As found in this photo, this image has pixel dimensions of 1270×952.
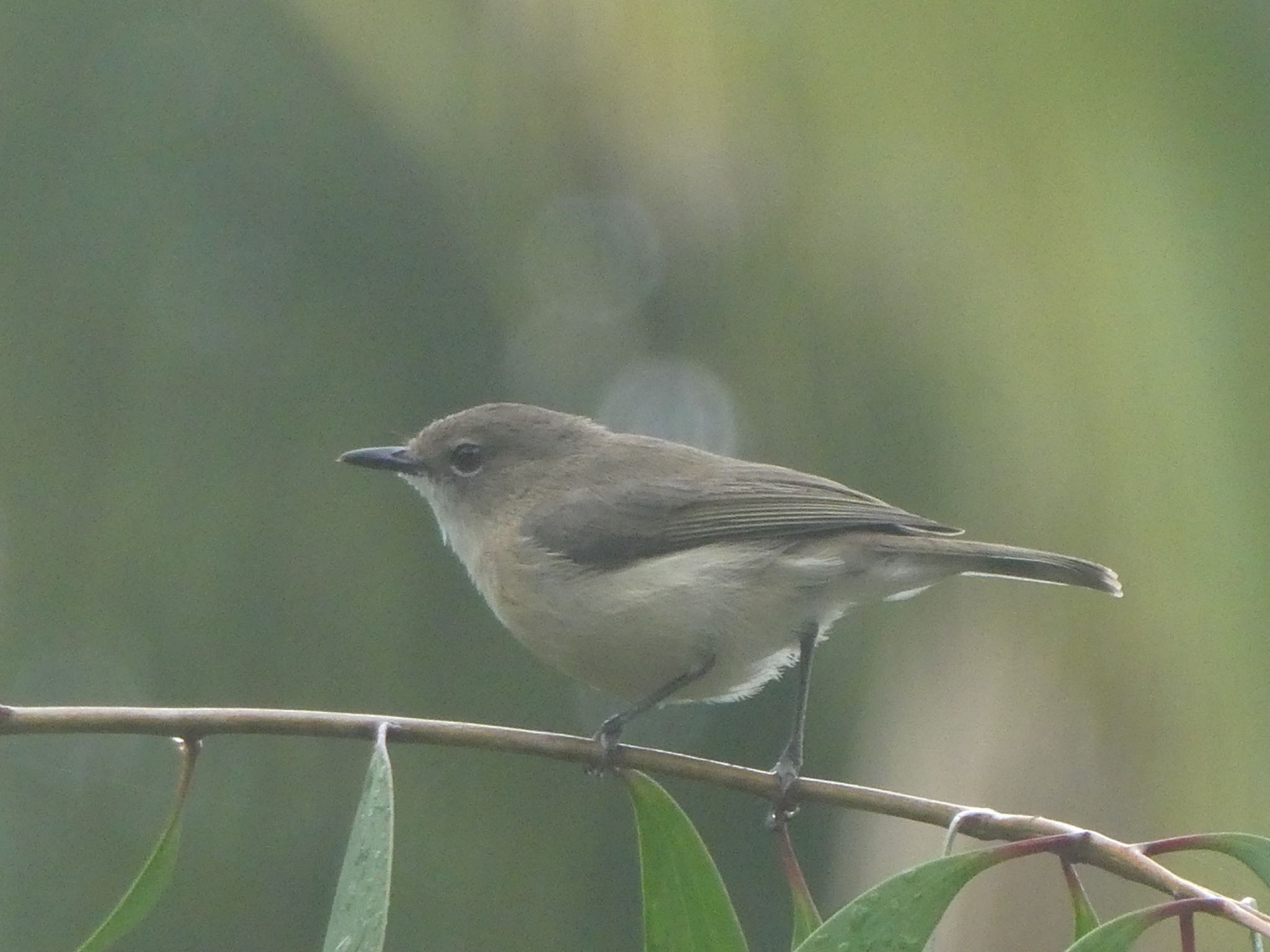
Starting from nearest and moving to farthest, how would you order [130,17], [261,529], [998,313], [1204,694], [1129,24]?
1. [1204,694]
2. [1129,24]
3. [998,313]
4. [261,529]
5. [130,17]

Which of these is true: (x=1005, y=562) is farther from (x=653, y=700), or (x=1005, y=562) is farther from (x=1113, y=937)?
(x=1113, y=937)

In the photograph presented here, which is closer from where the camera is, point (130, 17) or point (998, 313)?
point (998, 313)

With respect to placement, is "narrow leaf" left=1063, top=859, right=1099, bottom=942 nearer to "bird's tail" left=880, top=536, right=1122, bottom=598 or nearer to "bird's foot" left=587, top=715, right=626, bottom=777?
"bird's foot" left=587, top=715, right=626, bottom=777

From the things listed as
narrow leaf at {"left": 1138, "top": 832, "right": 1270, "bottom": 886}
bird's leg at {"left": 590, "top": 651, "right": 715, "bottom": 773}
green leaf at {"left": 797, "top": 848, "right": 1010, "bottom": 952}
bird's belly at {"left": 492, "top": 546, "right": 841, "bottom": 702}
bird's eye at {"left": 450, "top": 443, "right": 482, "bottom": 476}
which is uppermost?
bird's eye at {"left": 450, "top": 443, "right": 482, "bottom": 476}

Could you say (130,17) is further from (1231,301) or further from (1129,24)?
(1231,301)

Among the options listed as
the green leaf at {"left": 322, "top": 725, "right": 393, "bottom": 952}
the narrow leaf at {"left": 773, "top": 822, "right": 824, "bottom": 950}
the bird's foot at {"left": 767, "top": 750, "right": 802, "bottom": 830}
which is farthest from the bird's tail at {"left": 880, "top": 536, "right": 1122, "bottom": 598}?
the green leaf at {"left": 322, "top": 725, "right": 393, "bottom": 952}

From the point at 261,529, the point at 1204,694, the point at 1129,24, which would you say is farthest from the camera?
the point at 261,529

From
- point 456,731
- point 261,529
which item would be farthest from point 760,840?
point 456,731
